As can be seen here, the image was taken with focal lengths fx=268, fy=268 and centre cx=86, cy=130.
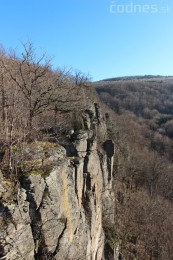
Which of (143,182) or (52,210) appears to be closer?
(52,210)

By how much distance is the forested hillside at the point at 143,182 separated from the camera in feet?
83.9

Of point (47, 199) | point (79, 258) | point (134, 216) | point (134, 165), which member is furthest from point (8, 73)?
point (134, 165)

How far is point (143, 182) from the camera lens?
47.7 m

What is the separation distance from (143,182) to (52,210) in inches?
1579

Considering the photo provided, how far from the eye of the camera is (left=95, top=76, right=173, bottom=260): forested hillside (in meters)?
25.6

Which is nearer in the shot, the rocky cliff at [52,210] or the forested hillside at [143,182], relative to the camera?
the rocky cliff at [52,210]

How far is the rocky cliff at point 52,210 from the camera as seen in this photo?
823 centimetres

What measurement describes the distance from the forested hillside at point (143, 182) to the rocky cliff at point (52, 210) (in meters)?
6.95

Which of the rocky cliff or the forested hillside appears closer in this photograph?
the rocky cliff

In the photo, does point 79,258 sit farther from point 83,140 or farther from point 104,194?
point 104,194

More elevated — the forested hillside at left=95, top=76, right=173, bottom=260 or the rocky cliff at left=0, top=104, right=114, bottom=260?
the rocky cliff at left=0, top=104, right=114, bottom=260

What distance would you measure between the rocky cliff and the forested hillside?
6.95 m

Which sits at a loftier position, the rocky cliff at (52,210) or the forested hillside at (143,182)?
the rocky cliff at (52,210)

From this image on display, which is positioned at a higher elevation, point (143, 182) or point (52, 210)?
point (52, 210)
